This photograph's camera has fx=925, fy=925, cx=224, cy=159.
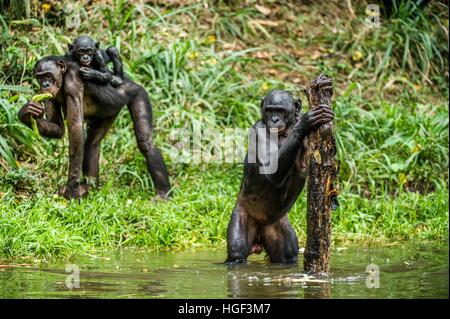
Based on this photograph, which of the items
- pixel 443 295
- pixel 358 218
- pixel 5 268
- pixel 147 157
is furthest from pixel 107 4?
pixel 443 295

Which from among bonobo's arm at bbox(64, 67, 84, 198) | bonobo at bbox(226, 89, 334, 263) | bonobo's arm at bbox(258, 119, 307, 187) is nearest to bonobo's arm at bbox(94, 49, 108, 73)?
bonobo's arm at bbox(64, 67, 84, 198)

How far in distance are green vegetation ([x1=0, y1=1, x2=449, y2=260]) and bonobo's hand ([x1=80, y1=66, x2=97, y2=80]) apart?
102 centimetres

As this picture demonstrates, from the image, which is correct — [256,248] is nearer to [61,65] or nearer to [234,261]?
[234,261]

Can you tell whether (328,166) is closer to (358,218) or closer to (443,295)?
(443,295)

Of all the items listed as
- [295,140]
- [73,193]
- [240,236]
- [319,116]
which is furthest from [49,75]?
[319,116]

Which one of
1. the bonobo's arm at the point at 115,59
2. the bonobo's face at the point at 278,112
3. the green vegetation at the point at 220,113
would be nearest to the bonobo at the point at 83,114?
the bonobo's arm at the point at 115,59

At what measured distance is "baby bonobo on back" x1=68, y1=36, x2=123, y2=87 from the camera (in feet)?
31.4

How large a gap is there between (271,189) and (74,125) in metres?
2.87

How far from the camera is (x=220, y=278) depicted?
6.82 m

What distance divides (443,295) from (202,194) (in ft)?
15.1

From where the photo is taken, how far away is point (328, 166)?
6.32 metres

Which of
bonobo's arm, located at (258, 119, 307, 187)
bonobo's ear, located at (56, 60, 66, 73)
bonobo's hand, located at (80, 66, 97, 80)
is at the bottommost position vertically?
bonobo's arm, located at (258, 119, 307, 187)

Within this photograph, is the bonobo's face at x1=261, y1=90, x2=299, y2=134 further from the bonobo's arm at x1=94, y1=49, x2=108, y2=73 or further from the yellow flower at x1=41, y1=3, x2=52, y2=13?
the yellow flower at x1=41, y1=3, x2=52, y2=13
